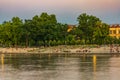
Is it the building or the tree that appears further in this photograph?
the building

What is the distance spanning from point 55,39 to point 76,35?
9.01 metres

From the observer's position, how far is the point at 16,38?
139250 mm

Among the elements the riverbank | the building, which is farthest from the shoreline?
the building

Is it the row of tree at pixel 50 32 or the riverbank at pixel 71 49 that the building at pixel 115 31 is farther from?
the riverbank at pixel 71 49

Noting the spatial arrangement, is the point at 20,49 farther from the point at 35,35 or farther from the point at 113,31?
the point at 113,31

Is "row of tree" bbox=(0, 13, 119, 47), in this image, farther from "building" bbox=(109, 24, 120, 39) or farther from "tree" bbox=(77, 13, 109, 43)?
"building" bbox=(109, 24, 120, 39)

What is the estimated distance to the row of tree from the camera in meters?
136

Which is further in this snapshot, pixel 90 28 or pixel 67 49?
pixel 90 28

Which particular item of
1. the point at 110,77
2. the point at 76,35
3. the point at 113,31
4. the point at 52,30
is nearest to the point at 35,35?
the point at 52,30

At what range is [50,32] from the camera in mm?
135625

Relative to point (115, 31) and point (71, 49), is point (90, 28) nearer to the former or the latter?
point (71, 49)

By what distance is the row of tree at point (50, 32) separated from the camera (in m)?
136

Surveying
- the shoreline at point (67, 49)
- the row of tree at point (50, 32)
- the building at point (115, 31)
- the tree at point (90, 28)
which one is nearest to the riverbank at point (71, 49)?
the shoreline at point (67, 49)

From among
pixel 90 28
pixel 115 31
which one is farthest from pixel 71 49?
pixel 115 31
